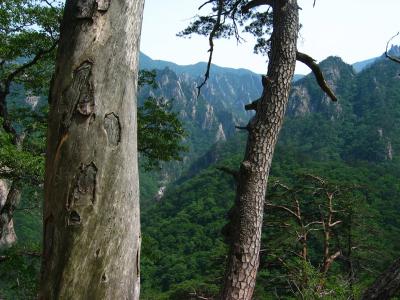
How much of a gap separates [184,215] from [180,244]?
8.40m

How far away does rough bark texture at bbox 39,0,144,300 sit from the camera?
109 centimetres

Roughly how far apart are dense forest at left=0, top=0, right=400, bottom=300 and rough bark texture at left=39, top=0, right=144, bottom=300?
43mm

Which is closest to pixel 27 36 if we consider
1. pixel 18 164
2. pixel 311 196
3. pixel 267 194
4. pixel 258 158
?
pixel 18 164

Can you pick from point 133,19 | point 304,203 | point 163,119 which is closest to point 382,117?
point 304,203

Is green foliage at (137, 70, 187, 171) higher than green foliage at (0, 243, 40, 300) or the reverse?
higher

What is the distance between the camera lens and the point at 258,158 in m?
3.81

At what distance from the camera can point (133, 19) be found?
4.20 feet

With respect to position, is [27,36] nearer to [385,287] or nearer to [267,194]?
[385,287]

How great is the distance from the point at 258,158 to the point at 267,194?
12.8m

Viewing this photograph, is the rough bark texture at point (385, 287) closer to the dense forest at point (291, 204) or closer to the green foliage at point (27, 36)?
the dense forest at point (291, 204)

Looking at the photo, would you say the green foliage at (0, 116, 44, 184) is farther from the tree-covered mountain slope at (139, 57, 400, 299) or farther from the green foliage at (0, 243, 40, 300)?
the tree-covered mountain slope at (139, 57, 400, 299)

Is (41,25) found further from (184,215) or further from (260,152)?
(184,215)

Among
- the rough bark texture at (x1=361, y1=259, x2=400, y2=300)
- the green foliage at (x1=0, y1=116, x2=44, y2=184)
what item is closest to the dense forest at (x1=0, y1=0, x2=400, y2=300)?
the green foliage at (x1=0, y1=116, x2=44, y2=184)

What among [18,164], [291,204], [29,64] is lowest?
[291,204]
